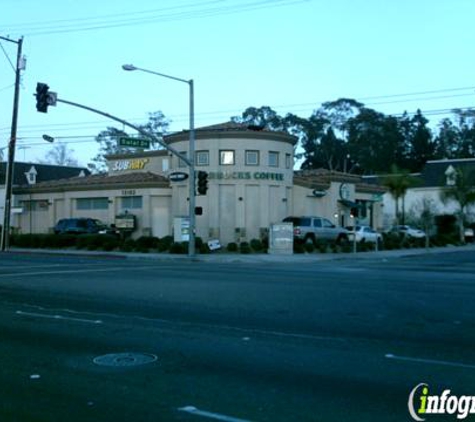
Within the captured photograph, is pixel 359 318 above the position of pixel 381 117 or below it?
below

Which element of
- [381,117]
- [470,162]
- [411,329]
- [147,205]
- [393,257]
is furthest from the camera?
[381,117]

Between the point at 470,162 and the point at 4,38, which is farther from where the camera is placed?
the point at 470,162

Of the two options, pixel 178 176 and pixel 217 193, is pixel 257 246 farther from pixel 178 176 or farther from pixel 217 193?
pixel 178 176

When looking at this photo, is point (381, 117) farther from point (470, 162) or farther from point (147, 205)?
point (147, 205)

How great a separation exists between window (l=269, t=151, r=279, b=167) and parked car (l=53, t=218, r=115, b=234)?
12.3 metres

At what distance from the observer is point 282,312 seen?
12.6 metres

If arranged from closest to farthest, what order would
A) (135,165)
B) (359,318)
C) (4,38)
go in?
(359,318) → (4,38) → (135,165)

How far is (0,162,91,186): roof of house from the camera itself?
64312mm

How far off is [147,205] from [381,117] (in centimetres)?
6250

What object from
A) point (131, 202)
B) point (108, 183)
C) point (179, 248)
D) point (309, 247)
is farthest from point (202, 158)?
point (309, 247)

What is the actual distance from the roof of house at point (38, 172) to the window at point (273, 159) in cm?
3032

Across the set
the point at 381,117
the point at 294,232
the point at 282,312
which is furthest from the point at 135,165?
the point at 381,117

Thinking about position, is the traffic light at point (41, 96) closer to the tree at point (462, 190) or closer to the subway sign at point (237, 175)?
the subway sign at point (237, 175)

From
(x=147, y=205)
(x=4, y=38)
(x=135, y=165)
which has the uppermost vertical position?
(x=4, y=38)
